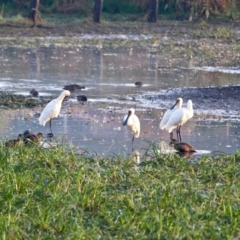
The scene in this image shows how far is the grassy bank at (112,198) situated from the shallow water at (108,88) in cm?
124

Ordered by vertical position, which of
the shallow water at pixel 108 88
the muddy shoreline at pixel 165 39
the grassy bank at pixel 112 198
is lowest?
the shallow water at pixel 108 88

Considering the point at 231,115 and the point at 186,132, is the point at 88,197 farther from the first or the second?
the point at 231,115

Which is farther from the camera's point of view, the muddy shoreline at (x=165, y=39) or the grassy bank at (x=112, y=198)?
the muddy shoreline at (x=165, y=39)

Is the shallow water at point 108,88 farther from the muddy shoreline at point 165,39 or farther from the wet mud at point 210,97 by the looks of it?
the muddy shoreline at point 165,39

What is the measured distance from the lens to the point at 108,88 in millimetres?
19656

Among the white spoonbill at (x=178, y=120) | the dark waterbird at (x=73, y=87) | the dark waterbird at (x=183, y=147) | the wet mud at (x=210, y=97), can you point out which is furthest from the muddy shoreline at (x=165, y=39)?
the dark waterbird at (x=183, y=147)

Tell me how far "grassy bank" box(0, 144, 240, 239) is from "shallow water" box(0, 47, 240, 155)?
124 cm

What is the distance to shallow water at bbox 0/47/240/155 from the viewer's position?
13297 millimetres

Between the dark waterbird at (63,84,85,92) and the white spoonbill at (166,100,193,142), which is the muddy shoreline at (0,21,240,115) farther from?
the white spoonbill at (166,100,193,142)

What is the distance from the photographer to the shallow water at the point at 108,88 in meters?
13.3

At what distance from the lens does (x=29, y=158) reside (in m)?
9.57

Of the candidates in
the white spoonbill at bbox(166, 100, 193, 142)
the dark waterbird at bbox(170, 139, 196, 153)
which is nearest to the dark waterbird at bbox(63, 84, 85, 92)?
the white spoonbill at bbox(166, 100, 193, 142)

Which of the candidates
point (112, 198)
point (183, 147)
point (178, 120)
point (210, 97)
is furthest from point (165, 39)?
point (112, 198)

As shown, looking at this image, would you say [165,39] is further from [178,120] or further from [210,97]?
[178,120]
